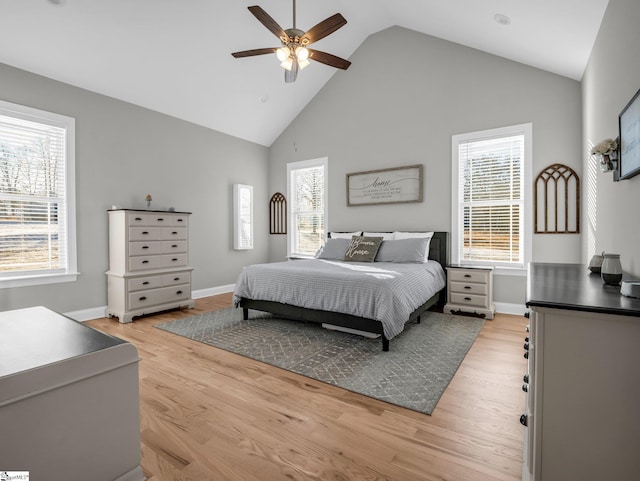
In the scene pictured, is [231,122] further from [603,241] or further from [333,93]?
[603,241]

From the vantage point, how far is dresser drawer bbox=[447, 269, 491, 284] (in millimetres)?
4137

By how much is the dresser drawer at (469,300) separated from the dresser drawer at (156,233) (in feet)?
12.1

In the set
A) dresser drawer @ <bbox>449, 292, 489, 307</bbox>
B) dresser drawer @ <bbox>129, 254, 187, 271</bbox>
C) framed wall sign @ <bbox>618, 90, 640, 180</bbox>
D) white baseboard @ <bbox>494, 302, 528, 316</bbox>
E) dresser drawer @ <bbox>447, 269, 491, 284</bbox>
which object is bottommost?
white baseboard @ <bbox>494, 302, 528, 316</bbox>

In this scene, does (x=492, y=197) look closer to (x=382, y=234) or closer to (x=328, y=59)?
(x=382, y=234)

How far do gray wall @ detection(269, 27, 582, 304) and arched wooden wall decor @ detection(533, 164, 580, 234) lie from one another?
0.30 ft

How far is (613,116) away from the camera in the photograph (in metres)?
2.30

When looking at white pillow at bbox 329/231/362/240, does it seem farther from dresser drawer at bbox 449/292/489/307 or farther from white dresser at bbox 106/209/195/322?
white dresser at bbox 106/209/195/322

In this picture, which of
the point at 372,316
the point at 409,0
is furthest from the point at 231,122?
the point at 372,316

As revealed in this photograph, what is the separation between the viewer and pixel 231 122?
Answer: 5.65 metres

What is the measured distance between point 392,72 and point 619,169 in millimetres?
3756

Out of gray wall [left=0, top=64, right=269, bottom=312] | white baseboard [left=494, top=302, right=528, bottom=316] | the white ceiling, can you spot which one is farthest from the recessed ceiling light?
gray wall [left=0, top=64, right=269, bottom=312]

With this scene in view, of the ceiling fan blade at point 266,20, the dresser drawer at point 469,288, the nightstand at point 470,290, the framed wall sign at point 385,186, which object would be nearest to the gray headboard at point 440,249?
the nightstand at point 470,290

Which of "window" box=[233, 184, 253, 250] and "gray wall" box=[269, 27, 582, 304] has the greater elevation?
"gray wall" box=[269, 27, 582, 304]

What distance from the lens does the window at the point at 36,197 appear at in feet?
11.7
